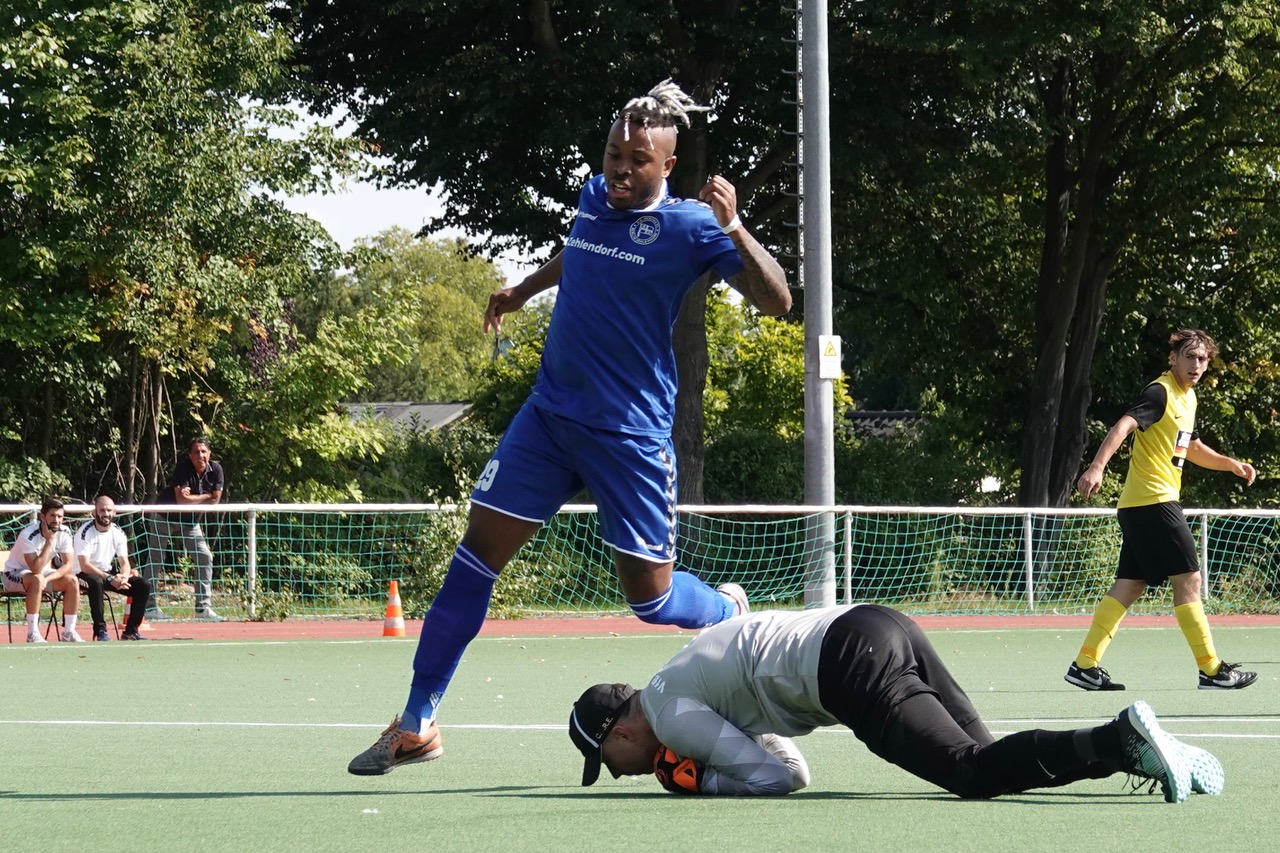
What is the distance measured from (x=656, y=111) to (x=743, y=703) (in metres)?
1.86

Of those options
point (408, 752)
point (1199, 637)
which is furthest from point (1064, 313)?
point (408, 752)

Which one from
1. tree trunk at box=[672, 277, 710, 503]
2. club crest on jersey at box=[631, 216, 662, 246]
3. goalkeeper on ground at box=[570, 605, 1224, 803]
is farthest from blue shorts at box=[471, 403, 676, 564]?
tree trunk at box=[672, 277, 710, 503]

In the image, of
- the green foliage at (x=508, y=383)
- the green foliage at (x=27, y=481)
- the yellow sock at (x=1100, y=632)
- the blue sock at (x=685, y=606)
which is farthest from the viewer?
the green foliage at (x=508, y=383)

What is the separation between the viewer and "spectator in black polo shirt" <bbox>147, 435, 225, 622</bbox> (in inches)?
647

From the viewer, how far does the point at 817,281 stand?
17.0 metres

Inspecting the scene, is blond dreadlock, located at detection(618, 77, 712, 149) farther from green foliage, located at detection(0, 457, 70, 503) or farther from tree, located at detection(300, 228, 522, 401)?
tree, located at detection(300, 228, 522, 401)

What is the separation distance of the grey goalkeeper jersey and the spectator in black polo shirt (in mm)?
11991

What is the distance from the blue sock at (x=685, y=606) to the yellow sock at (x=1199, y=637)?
443cm

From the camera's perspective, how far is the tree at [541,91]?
75.6ft

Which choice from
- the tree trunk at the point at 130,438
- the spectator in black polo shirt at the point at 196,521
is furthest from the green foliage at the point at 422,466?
the spectator in black polo shirt at the point at 196,521

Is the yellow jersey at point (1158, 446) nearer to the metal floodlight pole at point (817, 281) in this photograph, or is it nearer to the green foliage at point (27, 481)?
the metal floodlight pole at point (817, 281)

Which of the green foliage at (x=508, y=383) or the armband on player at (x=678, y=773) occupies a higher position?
the green foliage at (x=508, y=383)

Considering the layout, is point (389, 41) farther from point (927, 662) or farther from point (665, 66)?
point (927, 662)

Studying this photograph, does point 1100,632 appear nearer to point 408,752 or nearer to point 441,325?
point 408,752
